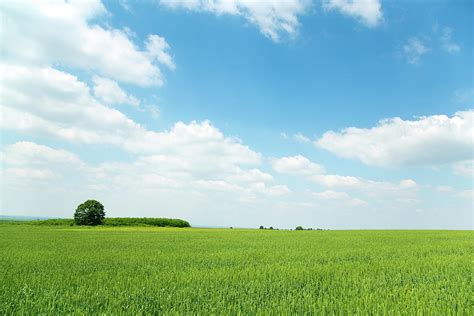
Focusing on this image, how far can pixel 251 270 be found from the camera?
9789 millimetres

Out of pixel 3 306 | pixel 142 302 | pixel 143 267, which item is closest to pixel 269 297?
pixel 142 302

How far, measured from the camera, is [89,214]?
74.6 meters

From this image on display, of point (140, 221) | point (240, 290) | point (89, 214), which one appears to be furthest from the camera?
point (140, 221)

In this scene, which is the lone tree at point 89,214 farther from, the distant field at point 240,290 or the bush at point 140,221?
the distant field at point 240,290

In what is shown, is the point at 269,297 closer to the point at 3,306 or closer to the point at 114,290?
the point at 114,290

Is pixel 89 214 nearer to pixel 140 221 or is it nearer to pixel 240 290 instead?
pixel 140 221

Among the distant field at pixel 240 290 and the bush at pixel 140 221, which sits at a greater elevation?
the distant field at pixel 240 290

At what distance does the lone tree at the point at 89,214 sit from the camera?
74.2 m

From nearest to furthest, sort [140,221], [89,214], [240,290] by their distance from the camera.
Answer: [240,290]
[89,214]
[140,221]

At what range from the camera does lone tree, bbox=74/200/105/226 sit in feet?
243

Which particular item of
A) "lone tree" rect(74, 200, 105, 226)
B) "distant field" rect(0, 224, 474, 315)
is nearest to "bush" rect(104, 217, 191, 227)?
"lone tree" rect(74, 200, 105, 226)

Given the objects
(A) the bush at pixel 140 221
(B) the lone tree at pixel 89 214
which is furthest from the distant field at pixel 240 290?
(B) the lone tree at pixel 89 214

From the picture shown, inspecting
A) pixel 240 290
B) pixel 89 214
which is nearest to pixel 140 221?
pixel 89 214

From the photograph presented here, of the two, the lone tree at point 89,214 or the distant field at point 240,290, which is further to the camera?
the lone tree at point 89,214
